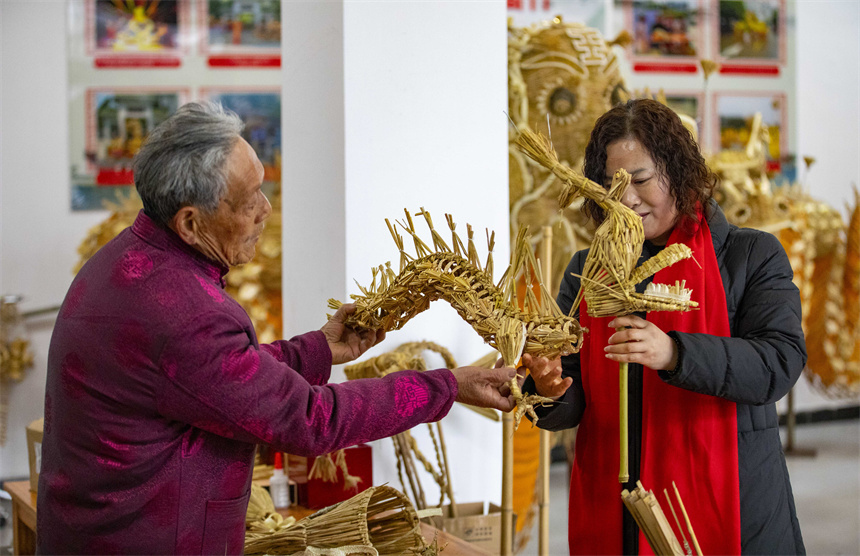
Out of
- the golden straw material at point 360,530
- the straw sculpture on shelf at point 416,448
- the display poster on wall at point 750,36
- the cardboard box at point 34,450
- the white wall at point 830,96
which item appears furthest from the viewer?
the white wall at point 830,96

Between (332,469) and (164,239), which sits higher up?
(164,239)

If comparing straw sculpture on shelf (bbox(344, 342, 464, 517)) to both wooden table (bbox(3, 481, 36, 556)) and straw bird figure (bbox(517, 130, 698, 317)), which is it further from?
wooden table (bbox(3, 481, 36, 556))

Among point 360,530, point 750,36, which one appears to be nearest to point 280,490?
point 360,530

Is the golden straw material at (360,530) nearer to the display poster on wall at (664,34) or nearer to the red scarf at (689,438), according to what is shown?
the red scarf at (689,438)

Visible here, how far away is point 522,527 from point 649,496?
83.9 inches

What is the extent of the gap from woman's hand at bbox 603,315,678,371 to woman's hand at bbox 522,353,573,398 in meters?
0.20

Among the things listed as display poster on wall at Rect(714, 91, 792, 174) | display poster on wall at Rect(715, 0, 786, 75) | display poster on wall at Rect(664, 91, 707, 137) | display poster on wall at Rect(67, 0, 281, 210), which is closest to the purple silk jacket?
display poster on wall at Rect(67, 0, 281, 210)

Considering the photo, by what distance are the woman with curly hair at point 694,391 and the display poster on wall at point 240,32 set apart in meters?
3.73

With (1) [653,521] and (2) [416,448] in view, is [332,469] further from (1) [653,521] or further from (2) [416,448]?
(1) [653,521]

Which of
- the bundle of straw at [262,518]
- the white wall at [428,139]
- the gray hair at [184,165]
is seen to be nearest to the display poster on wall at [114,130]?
the white wall at [428,139]

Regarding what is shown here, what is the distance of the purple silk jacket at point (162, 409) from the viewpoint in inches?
50.7

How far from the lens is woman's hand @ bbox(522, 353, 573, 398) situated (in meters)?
1.62

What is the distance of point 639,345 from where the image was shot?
1419 mm

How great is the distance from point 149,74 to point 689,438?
4173 millimetres
